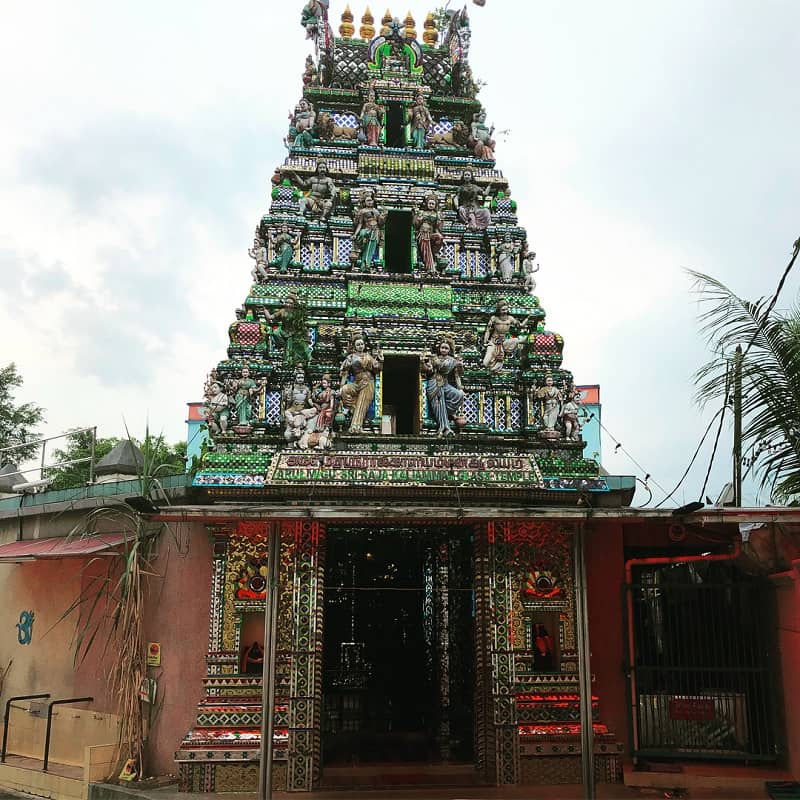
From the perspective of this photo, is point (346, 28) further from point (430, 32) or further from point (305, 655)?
point (305, 655)

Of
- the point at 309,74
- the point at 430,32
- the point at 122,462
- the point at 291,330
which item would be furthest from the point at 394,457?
the point at 430,32

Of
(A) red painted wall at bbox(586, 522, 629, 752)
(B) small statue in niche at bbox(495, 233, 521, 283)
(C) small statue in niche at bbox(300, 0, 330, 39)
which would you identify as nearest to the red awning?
(A) red painted wall at bbox(586, 522, 629, 752)

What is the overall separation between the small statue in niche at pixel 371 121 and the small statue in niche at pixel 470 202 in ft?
5.43

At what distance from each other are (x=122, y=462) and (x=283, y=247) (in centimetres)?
460

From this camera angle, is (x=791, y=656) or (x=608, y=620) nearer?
(x=791, y=656)

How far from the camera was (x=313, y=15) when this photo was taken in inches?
602

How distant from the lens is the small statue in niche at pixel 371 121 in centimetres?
1355

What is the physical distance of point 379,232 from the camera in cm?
1262

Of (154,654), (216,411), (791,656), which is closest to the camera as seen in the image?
(791,656)

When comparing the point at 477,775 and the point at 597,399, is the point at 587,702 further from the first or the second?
the point at 597,399

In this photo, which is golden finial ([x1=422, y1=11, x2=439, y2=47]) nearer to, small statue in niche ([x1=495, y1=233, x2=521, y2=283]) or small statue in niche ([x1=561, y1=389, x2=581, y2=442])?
small statue in niche ([x1=495, y1=233, x2=521, y2=283])

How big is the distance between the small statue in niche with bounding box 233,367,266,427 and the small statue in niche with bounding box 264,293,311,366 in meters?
0.63

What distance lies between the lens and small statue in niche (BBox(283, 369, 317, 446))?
11.1 meters

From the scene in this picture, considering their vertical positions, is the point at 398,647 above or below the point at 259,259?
below
